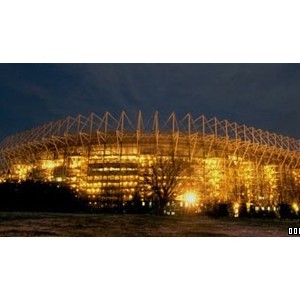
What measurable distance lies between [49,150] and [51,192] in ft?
59.9

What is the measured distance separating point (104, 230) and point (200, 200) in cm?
2230

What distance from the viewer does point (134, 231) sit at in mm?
12258

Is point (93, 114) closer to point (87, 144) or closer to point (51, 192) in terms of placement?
point (87, 144)

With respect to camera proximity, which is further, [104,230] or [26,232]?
[104,230]

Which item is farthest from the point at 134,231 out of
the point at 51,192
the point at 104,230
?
the point at 51,192

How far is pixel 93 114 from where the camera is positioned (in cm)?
3406

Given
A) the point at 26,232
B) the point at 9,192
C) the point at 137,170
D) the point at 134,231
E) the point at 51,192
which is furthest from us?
the point at 137,170

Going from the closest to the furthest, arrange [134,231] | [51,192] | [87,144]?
[134,231] → [51,192] → [87,144]

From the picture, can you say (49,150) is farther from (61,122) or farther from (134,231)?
(134,231)

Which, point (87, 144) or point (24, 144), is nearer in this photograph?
point (87, 144)

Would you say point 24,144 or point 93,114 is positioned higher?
point 93,114

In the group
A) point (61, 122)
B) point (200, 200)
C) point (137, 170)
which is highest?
point (61, 122)

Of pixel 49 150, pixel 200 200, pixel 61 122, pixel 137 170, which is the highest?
pixel 61 122
